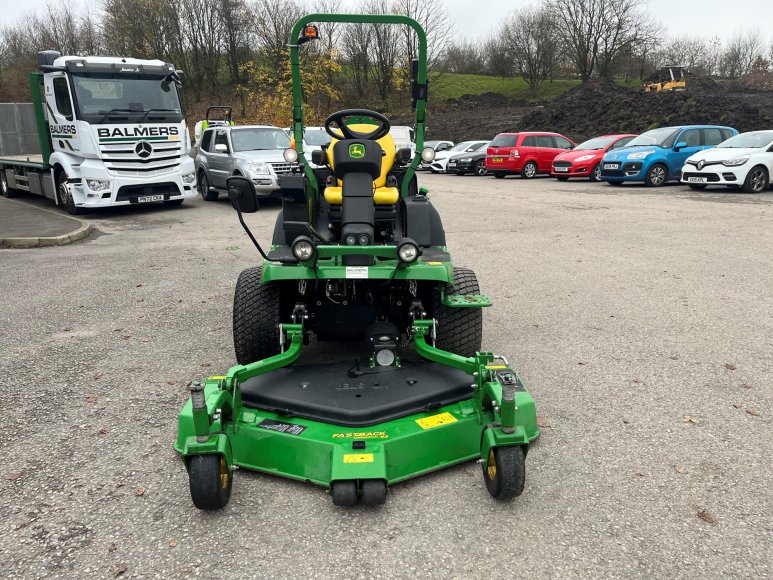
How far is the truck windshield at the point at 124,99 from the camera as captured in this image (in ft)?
37.6

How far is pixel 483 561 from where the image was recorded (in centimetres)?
247

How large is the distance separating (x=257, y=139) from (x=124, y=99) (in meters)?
3.21

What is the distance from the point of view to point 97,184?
1180cm

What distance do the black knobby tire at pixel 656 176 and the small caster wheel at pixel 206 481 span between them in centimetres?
1648

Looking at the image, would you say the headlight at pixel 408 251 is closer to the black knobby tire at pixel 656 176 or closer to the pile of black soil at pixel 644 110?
the black knobby tire at pixel 656 176

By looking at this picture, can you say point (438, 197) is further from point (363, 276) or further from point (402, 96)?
point (402, 96)

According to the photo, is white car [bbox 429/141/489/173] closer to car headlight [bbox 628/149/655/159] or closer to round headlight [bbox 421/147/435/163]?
car headlight [bbox 628/149/655/159]

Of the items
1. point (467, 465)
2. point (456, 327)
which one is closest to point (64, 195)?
point (456, 327)

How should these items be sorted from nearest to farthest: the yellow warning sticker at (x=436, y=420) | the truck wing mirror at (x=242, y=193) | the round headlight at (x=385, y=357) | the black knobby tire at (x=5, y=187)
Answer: the yellow warning sticker at (x=436, y=420)
the round headlight at (x=385, y=357)
the truck wing mirror at (x=242, y=193)
the black knobby tire at (x=5, y=187)

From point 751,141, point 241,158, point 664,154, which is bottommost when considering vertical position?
point 664,154

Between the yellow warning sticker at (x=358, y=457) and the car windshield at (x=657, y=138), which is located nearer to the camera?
the yellow warning sticker at (x=358, y=457)

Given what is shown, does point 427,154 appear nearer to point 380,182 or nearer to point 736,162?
point 380,182

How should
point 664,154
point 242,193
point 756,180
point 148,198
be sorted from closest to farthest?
point 242,193
point 148,198
point 756,180
point 664,154

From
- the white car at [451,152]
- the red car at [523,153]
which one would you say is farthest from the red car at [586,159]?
the white car at [451,152]
